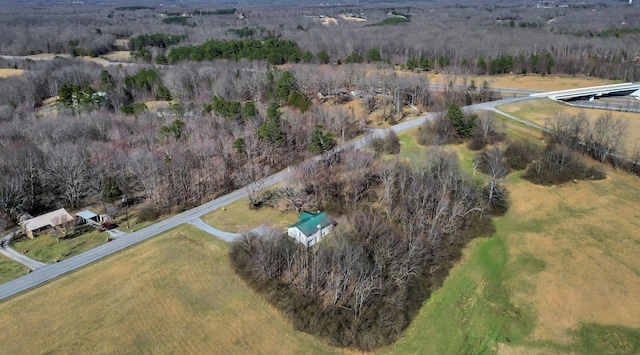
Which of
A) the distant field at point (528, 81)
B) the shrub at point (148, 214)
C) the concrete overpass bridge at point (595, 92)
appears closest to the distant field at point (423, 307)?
the shrub at point (148, 214)

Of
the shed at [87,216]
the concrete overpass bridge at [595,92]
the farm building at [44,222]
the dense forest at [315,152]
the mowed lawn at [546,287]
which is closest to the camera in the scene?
the mowed lawn at [546,287]

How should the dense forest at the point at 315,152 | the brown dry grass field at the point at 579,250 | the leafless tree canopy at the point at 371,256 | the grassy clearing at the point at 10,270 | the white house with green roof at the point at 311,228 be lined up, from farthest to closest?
the white house with green roof at the point at 311,228
the grassy clearing at the point at 10,270
the dense forest at the point at 315,152
the brown dry grass field at the point at 579,250
the leafless tree canopy at the point at 371,256

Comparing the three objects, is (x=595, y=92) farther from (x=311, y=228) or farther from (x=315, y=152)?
(x=311, y=228)

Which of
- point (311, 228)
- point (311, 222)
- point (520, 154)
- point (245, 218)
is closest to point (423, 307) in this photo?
point (311, 228)

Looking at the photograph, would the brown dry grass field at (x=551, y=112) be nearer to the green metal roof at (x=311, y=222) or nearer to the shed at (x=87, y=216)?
the green metal roof at (x=311, y=222)

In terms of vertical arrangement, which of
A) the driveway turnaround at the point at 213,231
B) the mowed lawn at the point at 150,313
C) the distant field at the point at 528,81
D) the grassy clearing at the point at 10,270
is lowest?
the mowed lawn at the point at 150,313

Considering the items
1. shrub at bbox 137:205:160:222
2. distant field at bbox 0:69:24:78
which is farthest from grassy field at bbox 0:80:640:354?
distant field at bbox 0:69:24:78
